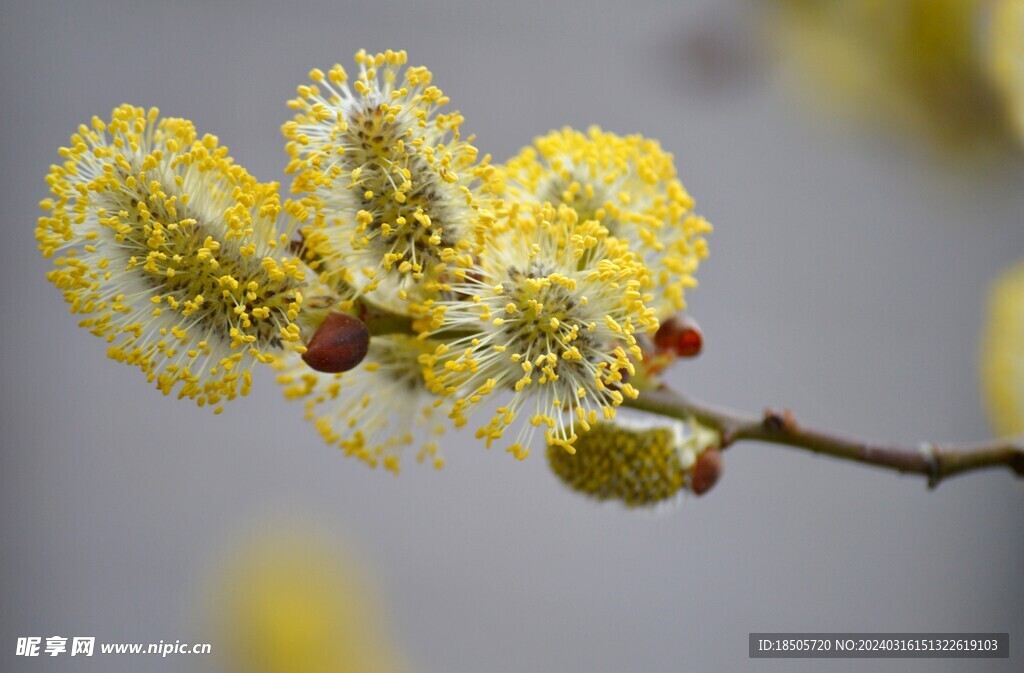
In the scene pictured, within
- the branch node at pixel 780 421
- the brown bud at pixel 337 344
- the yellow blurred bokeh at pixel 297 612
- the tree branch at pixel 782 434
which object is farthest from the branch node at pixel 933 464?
the yellow blurred bokeh at pixel 297 612

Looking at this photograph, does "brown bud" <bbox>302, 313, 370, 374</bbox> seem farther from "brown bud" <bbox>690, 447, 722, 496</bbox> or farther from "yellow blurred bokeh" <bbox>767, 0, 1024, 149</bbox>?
"yellow blurred bokeh" <bbox>767, 0, 1024, 149</bbox>

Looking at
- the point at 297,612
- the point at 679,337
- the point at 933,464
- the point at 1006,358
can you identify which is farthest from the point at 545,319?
the point at 297,612

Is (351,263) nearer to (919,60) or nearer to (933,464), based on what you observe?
(933,464)

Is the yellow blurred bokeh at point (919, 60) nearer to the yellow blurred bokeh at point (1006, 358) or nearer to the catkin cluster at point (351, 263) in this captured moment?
the yellow blurred bokeh at point (1006, 358)

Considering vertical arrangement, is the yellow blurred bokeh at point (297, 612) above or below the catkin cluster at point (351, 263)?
below

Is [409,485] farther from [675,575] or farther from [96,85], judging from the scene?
[96,85]

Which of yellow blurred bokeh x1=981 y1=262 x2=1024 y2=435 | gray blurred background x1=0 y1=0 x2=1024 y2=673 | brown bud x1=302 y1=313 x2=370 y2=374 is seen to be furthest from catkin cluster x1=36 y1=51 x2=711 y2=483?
gray blurred background x1=0 y1=0 x2=1024 y2=673
